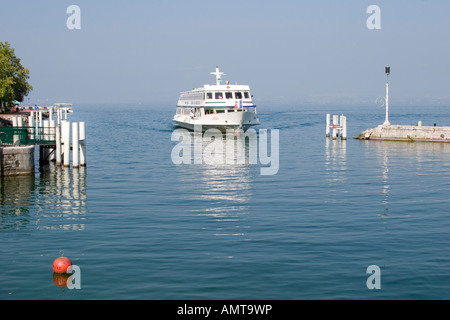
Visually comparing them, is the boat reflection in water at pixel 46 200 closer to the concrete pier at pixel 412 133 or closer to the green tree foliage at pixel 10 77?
the concrete pier at pixel 412 133

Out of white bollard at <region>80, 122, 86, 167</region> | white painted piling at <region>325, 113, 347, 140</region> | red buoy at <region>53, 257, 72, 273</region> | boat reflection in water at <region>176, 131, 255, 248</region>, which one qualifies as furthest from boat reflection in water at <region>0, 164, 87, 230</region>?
white painted piling at <region>325, 113, 347, 140</region>

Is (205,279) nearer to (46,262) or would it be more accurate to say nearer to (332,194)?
(46,262)

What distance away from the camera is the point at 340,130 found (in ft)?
205

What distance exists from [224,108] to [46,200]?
40.0 metres

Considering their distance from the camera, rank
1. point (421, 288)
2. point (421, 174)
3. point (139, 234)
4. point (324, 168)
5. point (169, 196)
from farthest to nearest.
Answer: point (324, 168) < point (421, 174) < point (169, 196) < point (139, 234) < point (421, 288)

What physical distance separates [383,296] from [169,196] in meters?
14.6

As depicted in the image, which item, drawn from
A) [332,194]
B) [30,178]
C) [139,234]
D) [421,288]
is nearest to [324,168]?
[332,194]

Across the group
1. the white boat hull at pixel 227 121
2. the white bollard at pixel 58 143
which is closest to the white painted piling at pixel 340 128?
the white boat hull at pixel 227 121

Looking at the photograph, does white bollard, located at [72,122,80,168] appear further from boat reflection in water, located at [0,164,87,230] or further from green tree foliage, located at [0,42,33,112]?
green tree foliage, located at [0,42,33,112]

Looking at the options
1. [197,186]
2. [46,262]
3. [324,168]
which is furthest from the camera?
[324,168]

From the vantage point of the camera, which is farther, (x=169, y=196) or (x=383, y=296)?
(x=169, y=196)

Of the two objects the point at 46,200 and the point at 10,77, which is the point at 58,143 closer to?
the point at 46,200

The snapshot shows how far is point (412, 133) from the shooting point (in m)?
52.6

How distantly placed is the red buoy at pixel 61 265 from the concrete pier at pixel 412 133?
41698 millimetres
